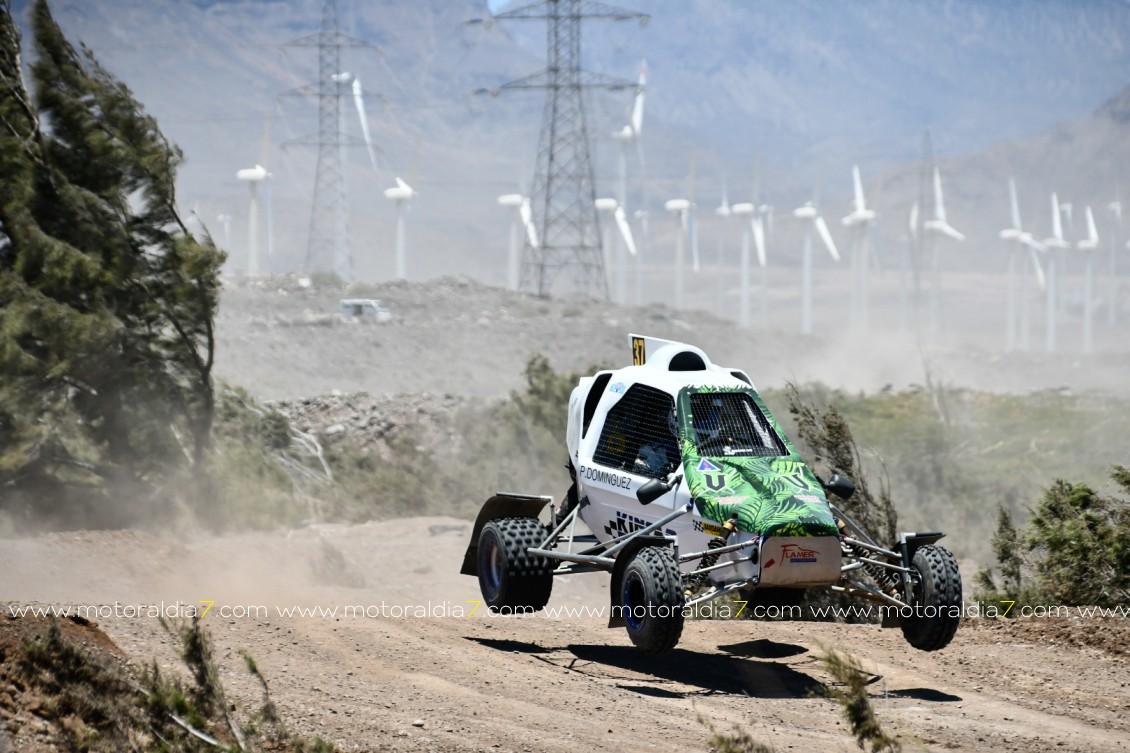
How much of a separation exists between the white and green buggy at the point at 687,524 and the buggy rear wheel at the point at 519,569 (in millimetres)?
13

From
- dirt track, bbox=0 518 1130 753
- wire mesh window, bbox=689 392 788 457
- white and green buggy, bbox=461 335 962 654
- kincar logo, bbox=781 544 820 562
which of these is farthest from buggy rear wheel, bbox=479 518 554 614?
kincar logo, bbox=781 544 820 562

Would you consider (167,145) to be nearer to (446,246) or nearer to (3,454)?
(3,454)

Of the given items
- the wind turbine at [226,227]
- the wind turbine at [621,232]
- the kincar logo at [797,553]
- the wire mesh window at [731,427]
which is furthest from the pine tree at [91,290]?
the wind turbine at [226,227]

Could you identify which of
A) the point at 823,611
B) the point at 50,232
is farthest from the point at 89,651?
the point at 50,232

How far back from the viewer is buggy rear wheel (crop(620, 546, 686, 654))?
10.5m

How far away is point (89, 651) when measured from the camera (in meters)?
9.40

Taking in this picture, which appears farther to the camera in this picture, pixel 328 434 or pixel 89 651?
pixel 328 434

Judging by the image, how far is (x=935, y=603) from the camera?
11023mm

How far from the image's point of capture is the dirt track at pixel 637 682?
9.16m

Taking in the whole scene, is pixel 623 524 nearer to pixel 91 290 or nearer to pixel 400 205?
pixel 91 290

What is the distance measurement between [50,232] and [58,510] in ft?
15.3

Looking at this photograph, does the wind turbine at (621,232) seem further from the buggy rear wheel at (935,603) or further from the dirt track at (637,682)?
the buggy rear wheel at (935,603)

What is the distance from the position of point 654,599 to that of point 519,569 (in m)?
2.32

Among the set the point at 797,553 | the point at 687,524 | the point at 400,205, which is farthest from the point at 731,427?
the point at 400,205
